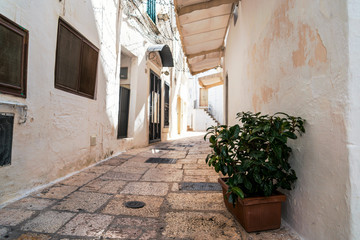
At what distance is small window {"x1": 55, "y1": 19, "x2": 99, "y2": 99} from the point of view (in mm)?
2950

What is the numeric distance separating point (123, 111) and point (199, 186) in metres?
3.76

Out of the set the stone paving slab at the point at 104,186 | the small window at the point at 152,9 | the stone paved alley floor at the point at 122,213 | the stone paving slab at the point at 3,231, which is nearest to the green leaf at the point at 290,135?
the stone paved alley floor at the point at 122,213

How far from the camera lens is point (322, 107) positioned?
1299 mm

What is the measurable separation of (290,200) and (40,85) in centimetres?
295

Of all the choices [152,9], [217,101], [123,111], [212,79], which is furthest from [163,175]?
[217,101]

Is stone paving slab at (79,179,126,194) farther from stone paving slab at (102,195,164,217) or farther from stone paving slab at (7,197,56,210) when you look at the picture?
stone paving slab at (7,197,56,210)

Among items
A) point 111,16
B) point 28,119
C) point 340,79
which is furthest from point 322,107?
point 111,16

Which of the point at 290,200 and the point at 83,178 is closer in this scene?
the point at 290,200

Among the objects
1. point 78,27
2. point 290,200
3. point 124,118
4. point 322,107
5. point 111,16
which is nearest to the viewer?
point 322,107

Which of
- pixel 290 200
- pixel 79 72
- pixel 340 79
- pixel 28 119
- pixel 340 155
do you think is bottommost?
pixel 290 200

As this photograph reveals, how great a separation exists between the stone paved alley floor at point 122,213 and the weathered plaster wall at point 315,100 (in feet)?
1.15

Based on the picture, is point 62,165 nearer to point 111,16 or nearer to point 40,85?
point 40,85

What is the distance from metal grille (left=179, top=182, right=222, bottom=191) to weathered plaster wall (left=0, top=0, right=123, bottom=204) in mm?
1774

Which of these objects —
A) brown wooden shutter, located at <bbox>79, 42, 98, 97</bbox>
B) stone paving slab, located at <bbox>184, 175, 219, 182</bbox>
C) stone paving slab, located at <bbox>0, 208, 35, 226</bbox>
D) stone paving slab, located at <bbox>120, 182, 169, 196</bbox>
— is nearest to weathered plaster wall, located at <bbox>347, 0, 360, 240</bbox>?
stone paving slab, located at <bbox>120, 182, 169, 196</bbox>
